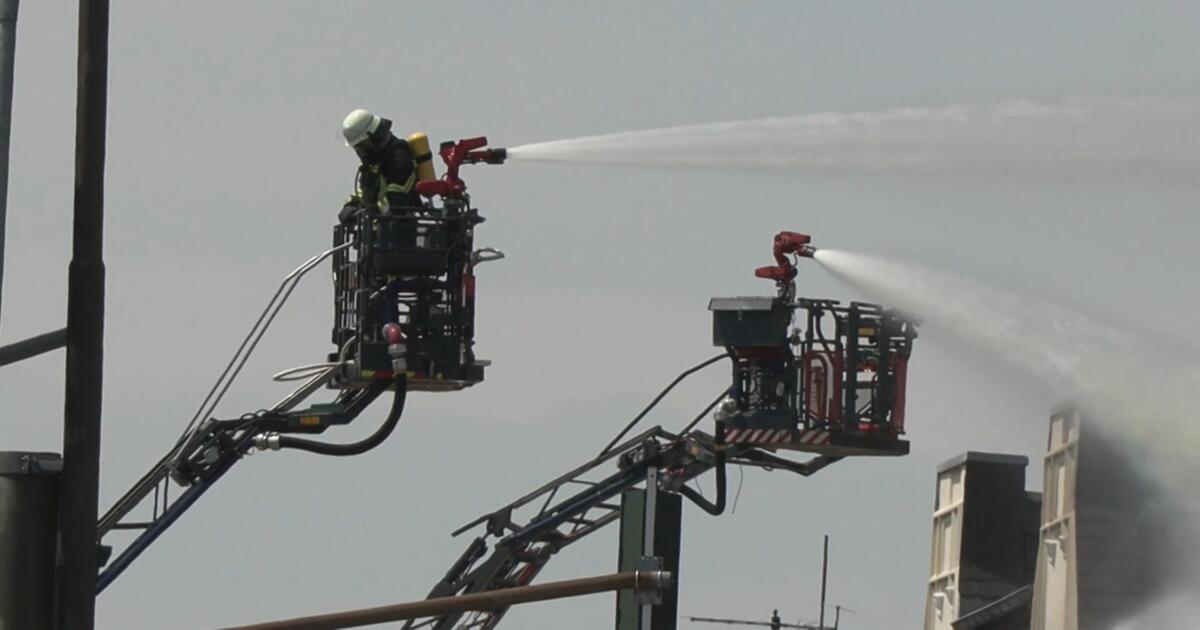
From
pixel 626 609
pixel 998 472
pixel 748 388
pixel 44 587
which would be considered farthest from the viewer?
pixel 998 472

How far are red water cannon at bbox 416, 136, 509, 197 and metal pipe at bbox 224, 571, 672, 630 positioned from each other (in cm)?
1395

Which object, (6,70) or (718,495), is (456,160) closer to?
(718,495)

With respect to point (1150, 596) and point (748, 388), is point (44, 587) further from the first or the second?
point (1150, 596)

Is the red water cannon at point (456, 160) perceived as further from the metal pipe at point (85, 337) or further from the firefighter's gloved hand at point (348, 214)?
the metal pipe at point (85, 337)

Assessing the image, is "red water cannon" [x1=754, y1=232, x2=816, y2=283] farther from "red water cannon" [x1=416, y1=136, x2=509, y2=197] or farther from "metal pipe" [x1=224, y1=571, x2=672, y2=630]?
"metal pipe" [x1=224, y1=571, x2=672, y2=630]

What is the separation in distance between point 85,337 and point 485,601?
268 centimetres

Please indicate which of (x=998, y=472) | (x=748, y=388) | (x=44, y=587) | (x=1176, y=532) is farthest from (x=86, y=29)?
(x=998, y=472)

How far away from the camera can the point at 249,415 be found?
3066cm

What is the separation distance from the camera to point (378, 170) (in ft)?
96.8

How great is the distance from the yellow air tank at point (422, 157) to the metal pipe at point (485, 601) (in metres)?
14.2

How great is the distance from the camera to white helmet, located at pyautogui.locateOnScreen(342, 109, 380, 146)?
29422 mm

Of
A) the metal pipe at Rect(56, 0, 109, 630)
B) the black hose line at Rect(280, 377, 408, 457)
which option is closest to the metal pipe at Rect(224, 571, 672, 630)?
the metal pipe at Rect(56, 0, 109, 630)

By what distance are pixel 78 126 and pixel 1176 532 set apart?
3429cm

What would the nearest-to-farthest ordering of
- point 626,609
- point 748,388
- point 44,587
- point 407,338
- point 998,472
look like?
point 44,587
point 626,609
point 407,338
point 748,388
point 998,472
